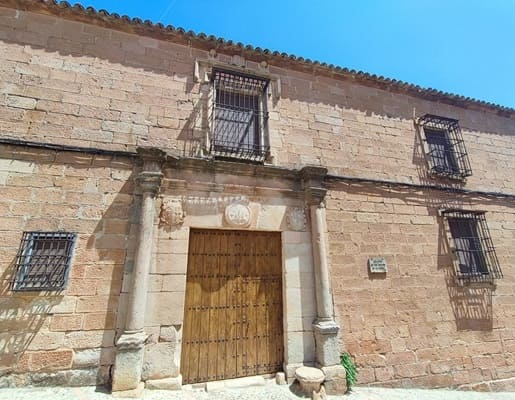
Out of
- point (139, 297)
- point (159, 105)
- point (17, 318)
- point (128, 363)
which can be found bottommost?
point (128, 363)

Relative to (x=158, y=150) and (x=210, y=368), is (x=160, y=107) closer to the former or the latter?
(x=158, y=150)

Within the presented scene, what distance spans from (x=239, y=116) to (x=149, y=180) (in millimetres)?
1949

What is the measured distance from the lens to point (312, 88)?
497cm

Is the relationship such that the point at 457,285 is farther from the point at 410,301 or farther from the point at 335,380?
the point at 335,380

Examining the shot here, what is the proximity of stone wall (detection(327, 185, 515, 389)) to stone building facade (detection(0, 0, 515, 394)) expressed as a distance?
28 millimetres

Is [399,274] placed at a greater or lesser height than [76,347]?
greater

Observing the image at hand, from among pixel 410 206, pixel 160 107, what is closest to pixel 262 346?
pixel 410 206

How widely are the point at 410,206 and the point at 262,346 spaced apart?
3448mm

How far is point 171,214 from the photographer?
350 cm

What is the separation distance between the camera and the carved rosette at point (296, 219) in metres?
3.96

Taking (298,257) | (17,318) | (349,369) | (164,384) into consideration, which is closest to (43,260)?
(17,318)

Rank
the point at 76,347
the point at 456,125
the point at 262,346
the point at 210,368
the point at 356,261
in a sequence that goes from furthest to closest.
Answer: the point at 456,125, the point at 356,261, the point at 262,346, the point at 210,368, the point at 76,347

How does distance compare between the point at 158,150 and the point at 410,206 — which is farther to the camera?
the point at 410,206

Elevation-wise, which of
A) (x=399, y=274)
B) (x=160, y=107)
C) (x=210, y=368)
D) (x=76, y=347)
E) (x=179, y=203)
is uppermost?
(x=160, y=107)
